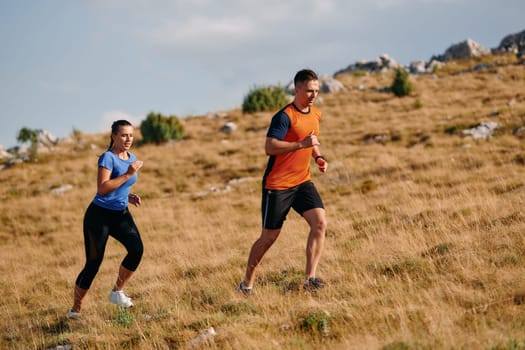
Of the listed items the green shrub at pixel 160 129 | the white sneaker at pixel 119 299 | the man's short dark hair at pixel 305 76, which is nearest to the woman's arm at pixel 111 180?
the white sneaker at pixel 119 299

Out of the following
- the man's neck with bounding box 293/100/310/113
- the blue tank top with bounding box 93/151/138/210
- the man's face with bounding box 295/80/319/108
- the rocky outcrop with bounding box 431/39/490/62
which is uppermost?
the rocky outcrop with bounding box 431/39/490/62

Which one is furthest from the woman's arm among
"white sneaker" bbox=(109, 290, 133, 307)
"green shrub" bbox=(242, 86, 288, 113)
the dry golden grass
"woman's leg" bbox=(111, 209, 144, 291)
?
"green shrub" bbox=(242, 86, 288, 113)

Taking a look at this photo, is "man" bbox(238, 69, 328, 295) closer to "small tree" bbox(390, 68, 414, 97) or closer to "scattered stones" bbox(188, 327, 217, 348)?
"scattered stones" bbox(188, 327, 217, 348)

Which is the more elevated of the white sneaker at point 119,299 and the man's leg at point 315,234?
the man's leg at point 315,234

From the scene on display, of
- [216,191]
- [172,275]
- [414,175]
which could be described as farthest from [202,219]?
[414,175]

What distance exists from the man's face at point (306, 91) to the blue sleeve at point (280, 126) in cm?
25

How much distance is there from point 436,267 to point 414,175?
8809 mm

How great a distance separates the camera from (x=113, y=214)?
5.59 m

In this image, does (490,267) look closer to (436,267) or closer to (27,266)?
(436,267)

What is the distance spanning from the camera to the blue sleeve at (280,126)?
16.3 ft

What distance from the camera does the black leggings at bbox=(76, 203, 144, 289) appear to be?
5492 millimetres

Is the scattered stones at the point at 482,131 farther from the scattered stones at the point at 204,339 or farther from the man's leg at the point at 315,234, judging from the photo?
the scattered stones at the point at 204,339

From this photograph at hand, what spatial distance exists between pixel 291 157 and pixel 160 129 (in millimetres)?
22739

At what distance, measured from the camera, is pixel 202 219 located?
12977 mm
